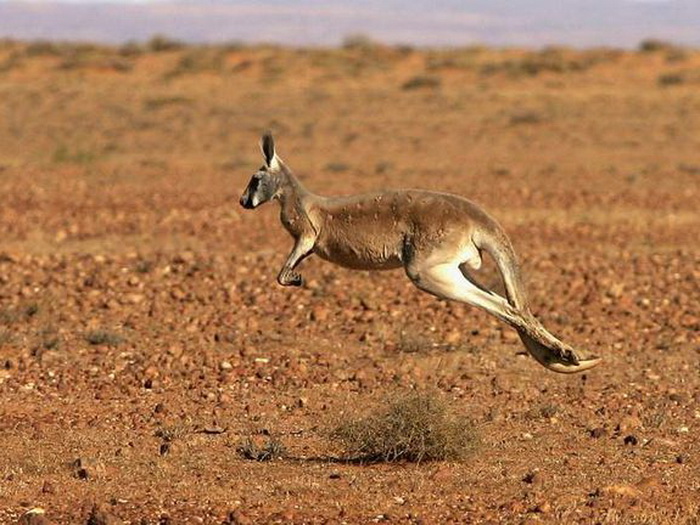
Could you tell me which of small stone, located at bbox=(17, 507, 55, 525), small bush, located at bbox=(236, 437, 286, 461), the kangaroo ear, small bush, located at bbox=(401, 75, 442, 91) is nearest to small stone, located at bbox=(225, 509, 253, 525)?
small stone, located at bbox=(17, 507, 55, 525)

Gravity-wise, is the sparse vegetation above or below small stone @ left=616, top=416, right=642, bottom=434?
below

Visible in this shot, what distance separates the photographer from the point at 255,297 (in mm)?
13750

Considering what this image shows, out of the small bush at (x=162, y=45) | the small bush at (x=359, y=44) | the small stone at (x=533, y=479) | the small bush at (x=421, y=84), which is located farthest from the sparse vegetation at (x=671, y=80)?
the small stone at (x=533, y=479)

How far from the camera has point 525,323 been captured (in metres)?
8.62

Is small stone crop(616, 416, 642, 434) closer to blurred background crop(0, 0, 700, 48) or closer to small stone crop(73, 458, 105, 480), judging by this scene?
small stone crop(73, 458, 105, 480)

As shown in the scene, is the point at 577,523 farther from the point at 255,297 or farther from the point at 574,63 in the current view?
the point at 574,63

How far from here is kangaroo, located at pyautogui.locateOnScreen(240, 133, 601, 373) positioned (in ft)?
28.3

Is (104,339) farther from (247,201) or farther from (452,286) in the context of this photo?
(452,286)

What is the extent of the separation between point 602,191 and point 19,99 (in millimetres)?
20632

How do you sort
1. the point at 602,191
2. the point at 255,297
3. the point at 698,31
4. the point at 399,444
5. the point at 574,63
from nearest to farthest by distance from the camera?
1. the point at 399,444
2. the point at 255,297
3. the point at 602,191
4. the point at 574,63
5. the point at 698,31

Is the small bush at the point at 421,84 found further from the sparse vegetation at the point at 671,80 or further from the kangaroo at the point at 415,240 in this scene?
the kangaroo at the point at 415,240

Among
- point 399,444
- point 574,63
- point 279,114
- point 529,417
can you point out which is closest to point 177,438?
point 399,444

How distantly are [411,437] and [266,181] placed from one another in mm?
1705

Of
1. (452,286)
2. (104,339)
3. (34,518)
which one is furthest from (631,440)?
(104,339)
